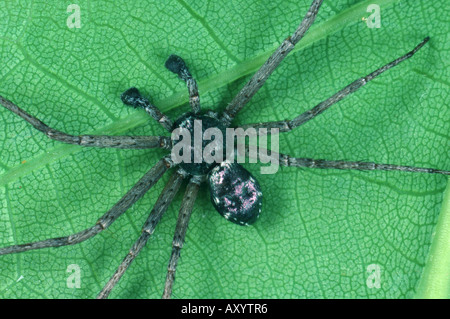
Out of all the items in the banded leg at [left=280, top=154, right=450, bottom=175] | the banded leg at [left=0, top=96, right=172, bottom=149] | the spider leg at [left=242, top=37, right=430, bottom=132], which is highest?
the spider leg at [left=242, top=37, right=430, bottom=132]

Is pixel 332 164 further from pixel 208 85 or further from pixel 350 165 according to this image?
pixel 208 85

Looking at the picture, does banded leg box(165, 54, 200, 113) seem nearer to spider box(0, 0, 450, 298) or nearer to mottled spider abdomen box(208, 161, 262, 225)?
spider box(0, 0, 450, 298)

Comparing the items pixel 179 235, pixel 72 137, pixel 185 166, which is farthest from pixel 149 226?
pixel 72 137

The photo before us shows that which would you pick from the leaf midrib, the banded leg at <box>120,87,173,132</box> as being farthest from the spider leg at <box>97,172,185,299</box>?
the leaf midrib

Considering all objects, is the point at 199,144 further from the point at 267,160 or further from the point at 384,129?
the point at 384,129

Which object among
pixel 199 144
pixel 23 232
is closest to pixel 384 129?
pixel 199 144
